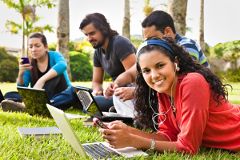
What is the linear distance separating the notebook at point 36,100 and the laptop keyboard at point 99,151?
5.19 ft

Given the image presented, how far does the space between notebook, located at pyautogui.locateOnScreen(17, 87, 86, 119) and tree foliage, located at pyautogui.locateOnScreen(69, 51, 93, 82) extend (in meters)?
19.3

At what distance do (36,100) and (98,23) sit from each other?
1.73m

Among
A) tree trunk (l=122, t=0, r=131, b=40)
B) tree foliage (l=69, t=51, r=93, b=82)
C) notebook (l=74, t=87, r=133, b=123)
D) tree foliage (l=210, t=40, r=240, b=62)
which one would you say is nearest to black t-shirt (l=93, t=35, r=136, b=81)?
notebook (l=74, t=87, r=133, b=123)

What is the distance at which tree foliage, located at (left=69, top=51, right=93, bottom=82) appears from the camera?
2284 cm

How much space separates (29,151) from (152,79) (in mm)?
1166

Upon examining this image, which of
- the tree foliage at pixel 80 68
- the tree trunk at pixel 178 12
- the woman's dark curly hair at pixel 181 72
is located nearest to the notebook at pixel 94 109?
the woman's dark curly hair at pixel 181 72

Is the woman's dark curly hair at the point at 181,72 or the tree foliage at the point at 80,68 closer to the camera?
the woman's dark curly hair at the point at 181,72

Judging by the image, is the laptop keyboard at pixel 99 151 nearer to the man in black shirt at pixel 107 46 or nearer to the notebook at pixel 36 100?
the notebook at pixel 36 100

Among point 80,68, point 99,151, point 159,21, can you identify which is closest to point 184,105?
point 99,151

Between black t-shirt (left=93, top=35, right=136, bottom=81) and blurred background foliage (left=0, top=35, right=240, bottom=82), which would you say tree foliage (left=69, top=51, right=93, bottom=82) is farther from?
black t-shirt (left=93, top=35, right=136, bottom=81)

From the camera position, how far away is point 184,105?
5.40 feet

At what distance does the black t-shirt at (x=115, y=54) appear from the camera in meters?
3.79

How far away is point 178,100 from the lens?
180 cm

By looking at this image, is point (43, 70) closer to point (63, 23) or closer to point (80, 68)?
point (63, 23)
